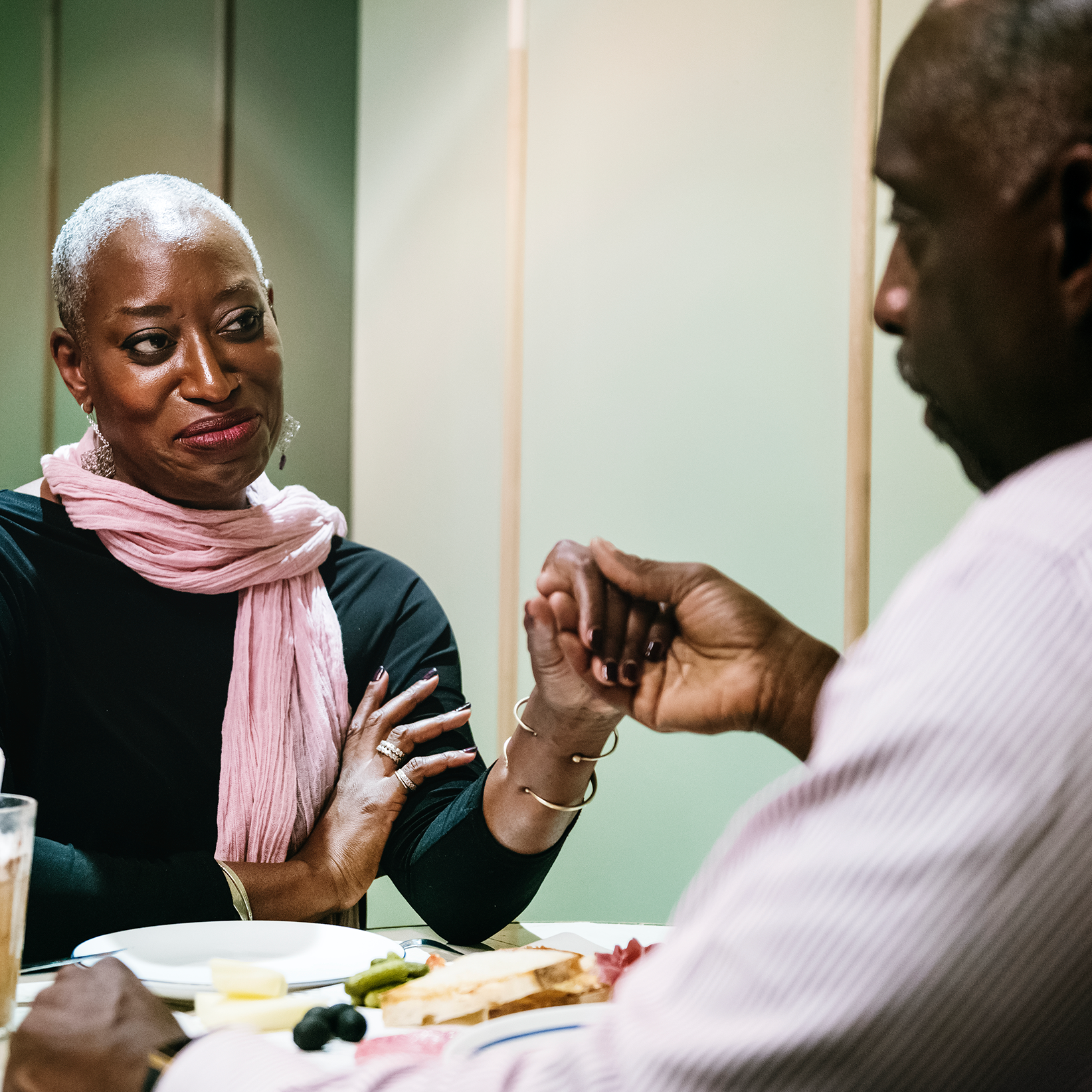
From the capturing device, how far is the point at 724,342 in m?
2.19

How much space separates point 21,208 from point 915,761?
9.13 feet

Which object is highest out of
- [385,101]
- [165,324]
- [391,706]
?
[385,101]

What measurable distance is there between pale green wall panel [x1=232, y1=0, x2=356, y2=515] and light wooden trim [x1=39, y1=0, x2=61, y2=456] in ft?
1.39

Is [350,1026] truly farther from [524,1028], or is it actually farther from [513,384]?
[513,384]

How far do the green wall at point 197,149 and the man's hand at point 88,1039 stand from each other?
2.21 m

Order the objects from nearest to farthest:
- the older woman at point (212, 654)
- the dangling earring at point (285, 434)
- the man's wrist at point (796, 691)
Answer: the man's wrist at point (796, 691)
the older woman at point (212, 654)
the dangling earring at point (285, 434)

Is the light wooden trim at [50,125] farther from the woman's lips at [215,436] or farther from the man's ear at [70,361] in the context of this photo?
the woman's lips at [215,436]

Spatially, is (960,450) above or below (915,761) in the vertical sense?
above

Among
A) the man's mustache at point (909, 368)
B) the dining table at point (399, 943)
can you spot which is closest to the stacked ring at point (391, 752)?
the dining table at point (399, 943)

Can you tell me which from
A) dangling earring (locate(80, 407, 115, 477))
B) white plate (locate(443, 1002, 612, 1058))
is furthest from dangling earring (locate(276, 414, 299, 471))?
white plate (locate(443, 1002, 612, 1058))

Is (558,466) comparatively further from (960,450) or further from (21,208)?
(960,450)

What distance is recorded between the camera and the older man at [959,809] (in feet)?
1.38

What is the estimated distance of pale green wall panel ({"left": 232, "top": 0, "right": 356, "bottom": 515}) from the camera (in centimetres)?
280

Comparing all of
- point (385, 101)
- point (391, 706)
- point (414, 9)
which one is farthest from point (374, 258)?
point (391, 706)
